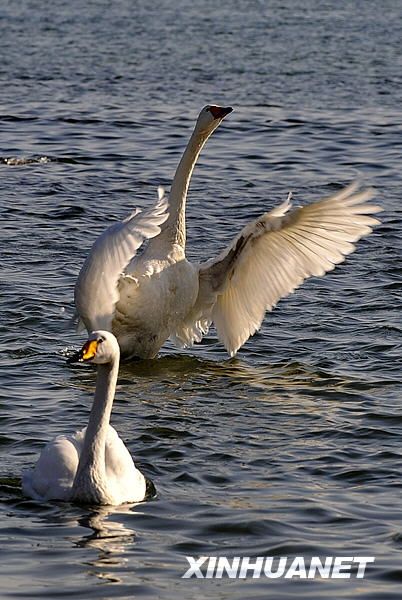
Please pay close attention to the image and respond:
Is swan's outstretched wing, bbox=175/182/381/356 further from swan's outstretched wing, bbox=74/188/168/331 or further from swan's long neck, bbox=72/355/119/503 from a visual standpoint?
swan's long neck, bbox=72/355/119/503

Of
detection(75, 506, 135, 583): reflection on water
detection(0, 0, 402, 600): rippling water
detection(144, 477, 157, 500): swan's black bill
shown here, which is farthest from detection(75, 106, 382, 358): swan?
detection(75, 506, 135, 583): reflection on water

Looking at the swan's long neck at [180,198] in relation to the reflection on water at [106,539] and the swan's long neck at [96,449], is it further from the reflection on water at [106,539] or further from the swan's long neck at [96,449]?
the reflection on water at [106,539]

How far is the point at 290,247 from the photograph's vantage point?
10.7 meters

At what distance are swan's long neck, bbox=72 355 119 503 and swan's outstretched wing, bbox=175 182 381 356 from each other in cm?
267

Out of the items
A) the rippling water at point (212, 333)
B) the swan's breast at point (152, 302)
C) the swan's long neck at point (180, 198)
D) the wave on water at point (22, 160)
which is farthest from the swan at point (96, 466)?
the wave on water at point (22, 160)

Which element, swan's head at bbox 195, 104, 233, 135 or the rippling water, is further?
Answer: swan's head at bbox 195, 104, 233, 135

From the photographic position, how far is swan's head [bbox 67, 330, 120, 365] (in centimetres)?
767

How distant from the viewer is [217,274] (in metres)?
11.0

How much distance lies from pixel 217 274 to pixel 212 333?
1.45 meters

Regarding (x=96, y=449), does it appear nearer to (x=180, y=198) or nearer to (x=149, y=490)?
(x=149, y=490)

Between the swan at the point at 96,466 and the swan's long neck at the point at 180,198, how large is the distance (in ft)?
10.1

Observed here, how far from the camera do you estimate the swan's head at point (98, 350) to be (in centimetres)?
767

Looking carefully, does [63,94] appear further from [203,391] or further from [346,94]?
[203,391]

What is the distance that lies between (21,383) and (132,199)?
19.7 feet
